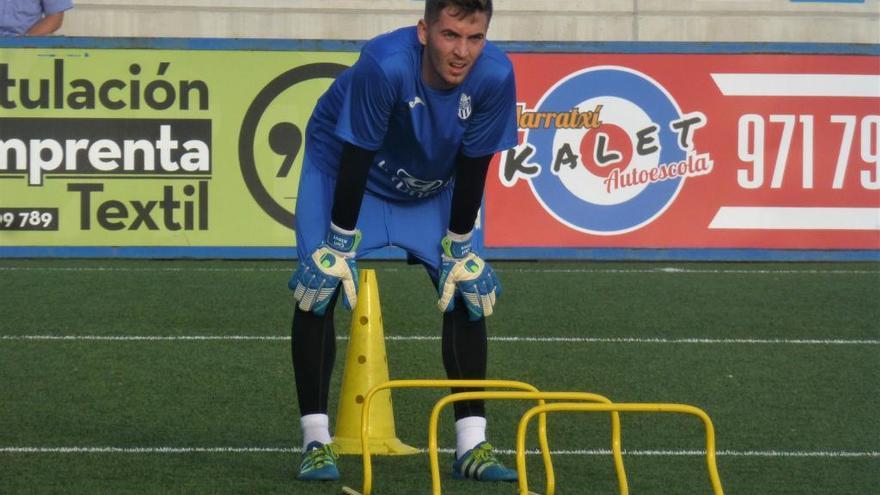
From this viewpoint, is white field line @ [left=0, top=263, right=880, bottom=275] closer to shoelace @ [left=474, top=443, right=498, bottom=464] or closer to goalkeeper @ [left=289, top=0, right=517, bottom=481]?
goalkeeper @ [left=289, top=0, right=517, bottom=481]

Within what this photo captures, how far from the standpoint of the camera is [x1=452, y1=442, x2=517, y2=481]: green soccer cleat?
5.40 meters

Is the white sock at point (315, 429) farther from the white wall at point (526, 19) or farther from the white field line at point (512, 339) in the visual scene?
the white wall at point (526, 19)

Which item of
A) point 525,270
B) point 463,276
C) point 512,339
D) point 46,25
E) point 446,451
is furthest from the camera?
point 46,25

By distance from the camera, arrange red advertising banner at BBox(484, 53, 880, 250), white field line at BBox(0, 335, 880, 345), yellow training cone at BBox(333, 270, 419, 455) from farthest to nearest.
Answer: red advertising banner at BBox(484, 53, 880, 250) → white field line at BBox(0, 335, 880, 345) → yellow training cone at BBox(333, 270, 419, 455)

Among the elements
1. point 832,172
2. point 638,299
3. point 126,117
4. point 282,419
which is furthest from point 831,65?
point 282,419

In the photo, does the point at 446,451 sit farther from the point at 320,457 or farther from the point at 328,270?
the point at 328,270

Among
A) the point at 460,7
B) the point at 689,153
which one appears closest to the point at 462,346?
the point at 460,7

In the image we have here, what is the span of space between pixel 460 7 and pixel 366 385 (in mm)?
1625

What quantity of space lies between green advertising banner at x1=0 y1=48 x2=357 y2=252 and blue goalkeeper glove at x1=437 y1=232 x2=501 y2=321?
621 cm

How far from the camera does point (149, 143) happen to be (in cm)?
1171

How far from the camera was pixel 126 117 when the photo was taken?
11.7m

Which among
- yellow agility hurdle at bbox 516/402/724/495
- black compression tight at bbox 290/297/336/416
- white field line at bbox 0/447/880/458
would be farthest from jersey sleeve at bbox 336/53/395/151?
yellow agility hurdle at bbox 516/402/724/495

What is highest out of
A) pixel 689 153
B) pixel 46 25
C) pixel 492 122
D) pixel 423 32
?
pixel 46 25

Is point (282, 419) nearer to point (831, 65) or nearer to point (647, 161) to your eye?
point (647, 161)
